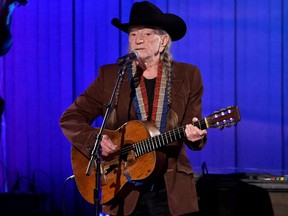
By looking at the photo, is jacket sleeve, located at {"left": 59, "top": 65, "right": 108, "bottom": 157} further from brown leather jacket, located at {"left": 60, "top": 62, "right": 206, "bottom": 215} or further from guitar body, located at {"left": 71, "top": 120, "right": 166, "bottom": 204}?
guitar body, located at {"left": 71, "top": 120, "right": 166, "bottom": 204}

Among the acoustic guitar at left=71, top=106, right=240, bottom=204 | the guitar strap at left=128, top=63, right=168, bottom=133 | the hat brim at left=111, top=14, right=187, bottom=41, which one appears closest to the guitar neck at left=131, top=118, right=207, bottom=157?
the acoustic guitar at left=71, top=106, right=240, bottom=204

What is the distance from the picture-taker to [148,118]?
278cm

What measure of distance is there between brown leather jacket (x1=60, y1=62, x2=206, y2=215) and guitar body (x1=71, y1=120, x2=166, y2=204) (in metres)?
0.07

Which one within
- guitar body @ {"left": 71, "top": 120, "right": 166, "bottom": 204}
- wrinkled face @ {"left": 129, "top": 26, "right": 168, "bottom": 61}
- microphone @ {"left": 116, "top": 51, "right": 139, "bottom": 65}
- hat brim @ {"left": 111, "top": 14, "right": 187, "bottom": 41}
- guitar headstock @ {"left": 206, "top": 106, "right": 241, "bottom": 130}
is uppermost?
hat brim @ {"left": 111, "top": 14, "right": 187, "bottom": 41}

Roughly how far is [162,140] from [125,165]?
30 centimetres

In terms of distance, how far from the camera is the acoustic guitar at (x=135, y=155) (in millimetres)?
2510

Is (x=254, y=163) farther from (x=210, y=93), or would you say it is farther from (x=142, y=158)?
(x=142, y=158)

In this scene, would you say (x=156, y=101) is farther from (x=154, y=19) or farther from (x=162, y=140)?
(x=154, y=19)

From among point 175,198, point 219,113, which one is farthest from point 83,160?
point 219,113

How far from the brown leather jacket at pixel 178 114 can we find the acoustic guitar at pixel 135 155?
2.8 inches

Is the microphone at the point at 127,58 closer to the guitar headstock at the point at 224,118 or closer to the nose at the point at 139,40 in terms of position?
the nose at the point at 139,40

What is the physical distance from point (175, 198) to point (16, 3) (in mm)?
3220

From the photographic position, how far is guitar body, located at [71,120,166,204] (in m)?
2.65

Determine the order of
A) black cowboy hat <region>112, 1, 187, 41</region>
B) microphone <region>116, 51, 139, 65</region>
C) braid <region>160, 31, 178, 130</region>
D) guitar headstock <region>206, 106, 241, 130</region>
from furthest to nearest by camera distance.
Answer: black cowboy hat <region>112, 1, 187, 41</region> < braid <region>160, 31, 178, 130</region> < microphone <region>116, 51, 139, 65</region> < guitar headstock <region>206, 106, 241, 130</region>
